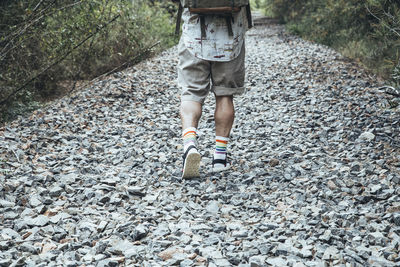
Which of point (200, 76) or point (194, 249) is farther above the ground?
point (200, 76)

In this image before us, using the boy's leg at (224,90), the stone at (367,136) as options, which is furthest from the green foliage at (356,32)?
the boy's leg at (224,90)

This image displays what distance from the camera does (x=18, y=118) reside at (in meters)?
4.89

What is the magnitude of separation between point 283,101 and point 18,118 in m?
3.51

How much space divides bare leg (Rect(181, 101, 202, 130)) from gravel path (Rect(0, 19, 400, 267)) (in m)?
0.46

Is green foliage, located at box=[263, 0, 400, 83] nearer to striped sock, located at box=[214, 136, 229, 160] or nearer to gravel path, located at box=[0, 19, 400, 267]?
gravel path, located at box=[0, 19, 400, 267]

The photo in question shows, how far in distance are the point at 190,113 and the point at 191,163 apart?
0.40m

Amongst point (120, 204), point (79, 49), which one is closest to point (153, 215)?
point (120, 204)

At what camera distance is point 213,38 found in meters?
3.05

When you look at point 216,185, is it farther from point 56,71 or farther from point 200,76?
point 56,71

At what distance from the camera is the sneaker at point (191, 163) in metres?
2.99

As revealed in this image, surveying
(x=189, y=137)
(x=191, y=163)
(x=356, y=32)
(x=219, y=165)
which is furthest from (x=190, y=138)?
(x=356, y=32)

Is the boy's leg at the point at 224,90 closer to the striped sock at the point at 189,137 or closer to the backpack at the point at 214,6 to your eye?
the striped sock at the point at 189,137

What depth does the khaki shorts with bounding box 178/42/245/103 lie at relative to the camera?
3.16m

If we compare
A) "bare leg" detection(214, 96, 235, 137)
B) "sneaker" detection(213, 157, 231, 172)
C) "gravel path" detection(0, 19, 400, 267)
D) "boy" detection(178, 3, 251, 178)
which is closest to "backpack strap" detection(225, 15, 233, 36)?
"boy" detection(178, 3, 251, 178)
